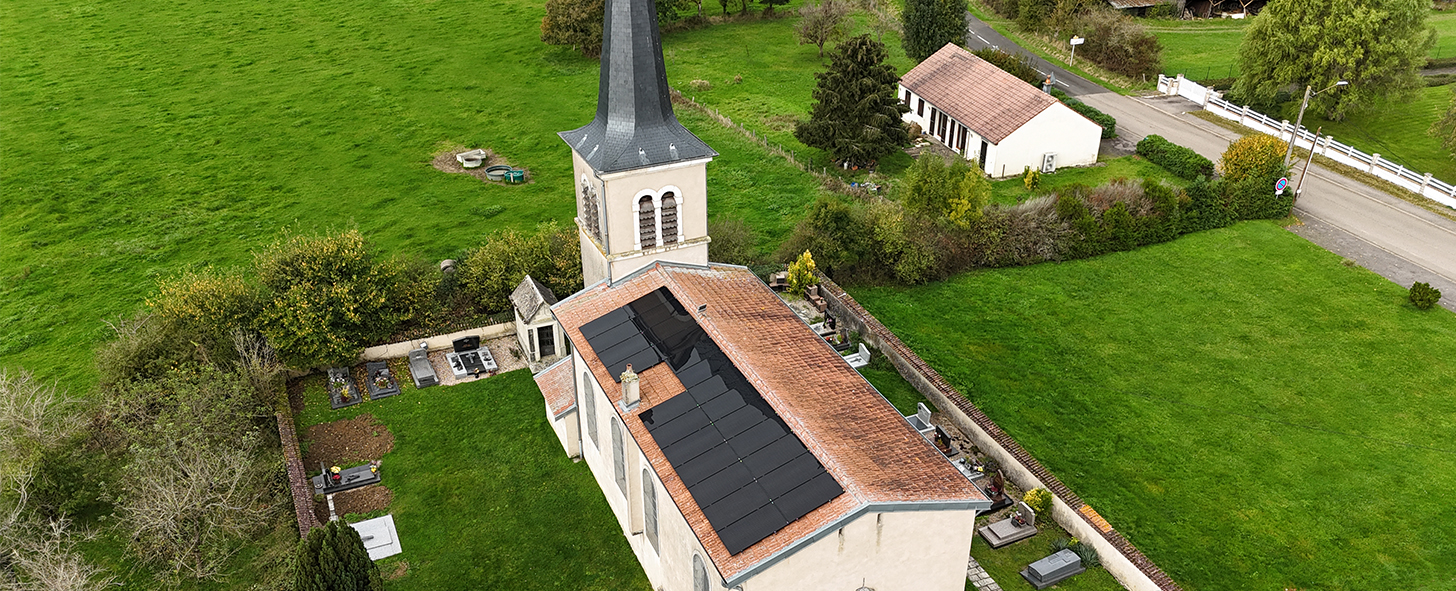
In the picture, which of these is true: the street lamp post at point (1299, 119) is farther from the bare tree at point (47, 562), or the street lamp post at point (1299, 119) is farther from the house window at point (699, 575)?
the bare tree at point (47, 562)

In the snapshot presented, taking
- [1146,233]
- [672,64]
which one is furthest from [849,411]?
[672,64]

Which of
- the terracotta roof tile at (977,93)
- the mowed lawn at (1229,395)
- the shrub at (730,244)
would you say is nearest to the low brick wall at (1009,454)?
the mowed lawn at (1229,395)

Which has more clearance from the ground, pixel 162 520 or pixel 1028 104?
pixel 1028 104

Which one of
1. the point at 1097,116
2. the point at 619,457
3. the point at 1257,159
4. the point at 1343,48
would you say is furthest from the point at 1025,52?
the point at 619,457

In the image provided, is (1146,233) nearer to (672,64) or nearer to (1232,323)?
(1232,323)

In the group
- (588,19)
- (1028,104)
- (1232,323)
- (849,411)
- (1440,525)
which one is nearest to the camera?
(849,411)

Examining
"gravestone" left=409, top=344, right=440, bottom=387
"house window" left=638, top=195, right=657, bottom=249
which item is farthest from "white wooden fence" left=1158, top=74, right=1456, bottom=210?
"gravestone" left=409, top=344, right=440, bottom=387

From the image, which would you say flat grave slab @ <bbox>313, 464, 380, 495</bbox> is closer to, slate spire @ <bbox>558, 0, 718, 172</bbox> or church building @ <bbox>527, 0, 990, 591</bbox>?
church building @ <bbox>527, 0, 990, 591</bbox>
